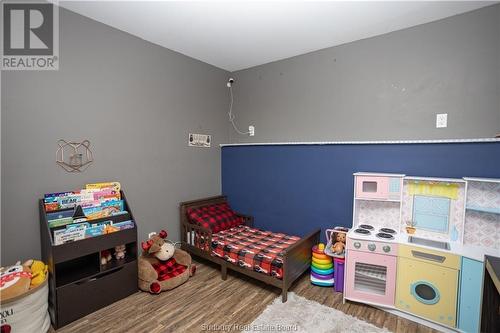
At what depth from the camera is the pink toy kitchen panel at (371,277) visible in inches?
87.3

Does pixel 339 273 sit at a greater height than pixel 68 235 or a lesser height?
lesser

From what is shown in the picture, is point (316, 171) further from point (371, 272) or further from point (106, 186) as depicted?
point (106, 186)

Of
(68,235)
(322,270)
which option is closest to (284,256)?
(322,270)

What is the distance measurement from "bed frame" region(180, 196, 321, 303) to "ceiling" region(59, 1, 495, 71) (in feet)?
6.96

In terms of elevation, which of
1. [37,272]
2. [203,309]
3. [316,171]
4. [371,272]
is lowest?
[203,309]

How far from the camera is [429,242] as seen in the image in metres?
2.26

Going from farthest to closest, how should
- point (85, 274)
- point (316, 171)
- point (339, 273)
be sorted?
1. point (316, 171)
2. point (339, 273)
3. point (85, 274)

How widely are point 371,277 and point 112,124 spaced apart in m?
3.08

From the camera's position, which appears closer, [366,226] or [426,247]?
[426,247]

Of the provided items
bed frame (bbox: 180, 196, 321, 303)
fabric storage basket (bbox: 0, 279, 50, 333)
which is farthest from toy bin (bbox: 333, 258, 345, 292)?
fabric storage basket (bbox: 0, 279, 50, 333)

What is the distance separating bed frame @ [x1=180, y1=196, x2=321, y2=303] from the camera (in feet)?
7.82

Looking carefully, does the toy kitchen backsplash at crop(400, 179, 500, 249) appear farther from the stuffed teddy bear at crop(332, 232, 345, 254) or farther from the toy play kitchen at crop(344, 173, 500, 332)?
the stuffed teddy bear at crop(332, 232, 345, 254)

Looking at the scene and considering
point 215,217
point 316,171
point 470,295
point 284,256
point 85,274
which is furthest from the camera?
point 215,217

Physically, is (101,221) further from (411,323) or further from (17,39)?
(411,323)
